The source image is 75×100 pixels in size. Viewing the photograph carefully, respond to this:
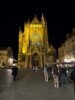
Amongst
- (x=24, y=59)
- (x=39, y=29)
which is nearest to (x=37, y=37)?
(x=39, y=29)

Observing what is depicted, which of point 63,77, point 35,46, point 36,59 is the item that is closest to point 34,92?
point 63,77

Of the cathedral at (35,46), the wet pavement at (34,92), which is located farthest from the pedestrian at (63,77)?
the cathedral at (35,46)

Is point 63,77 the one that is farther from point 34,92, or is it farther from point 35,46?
point 35,46

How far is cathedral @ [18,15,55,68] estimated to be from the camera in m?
137

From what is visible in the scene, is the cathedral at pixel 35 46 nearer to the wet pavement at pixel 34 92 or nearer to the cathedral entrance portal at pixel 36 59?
the cathedral entrance portal at pixel 36 59

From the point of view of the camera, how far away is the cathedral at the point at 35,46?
137 meters

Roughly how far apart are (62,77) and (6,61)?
119139 mm

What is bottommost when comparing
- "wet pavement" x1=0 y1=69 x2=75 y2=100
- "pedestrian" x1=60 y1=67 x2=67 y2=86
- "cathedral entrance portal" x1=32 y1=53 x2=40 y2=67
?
"wet pavement" x1=0 y1=69 x2=75 y2=100

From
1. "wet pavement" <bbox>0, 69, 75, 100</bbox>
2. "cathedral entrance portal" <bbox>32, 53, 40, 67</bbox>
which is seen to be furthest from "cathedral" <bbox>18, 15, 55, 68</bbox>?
"wet pavement" <bbox>0, 69, 75, 100</bbox>

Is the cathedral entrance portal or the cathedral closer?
the cathedral

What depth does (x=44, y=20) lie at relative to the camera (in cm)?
14788

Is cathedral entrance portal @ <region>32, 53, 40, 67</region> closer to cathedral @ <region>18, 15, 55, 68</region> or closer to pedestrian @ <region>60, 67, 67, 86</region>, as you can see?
cathedral @ <region>18, 15, 55, 68</region>

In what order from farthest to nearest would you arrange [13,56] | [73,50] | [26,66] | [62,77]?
[13,56], [26,66], [73,50], [62,77]

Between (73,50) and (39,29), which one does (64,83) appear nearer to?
(73,50)
